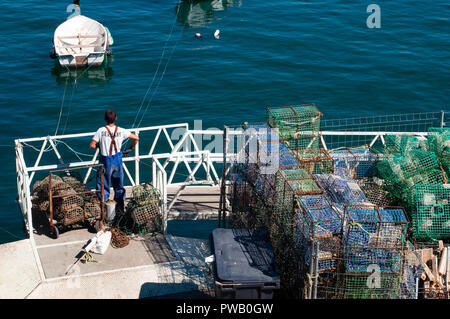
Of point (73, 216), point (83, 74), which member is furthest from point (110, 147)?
point (83, 74)

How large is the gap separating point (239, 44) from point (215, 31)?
237 centimetres

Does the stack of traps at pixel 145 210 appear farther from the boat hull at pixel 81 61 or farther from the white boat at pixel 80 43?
the boat hull at pixel 81 61

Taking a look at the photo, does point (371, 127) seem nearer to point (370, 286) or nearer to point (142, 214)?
point (142, 214)

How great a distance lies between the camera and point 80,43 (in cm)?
3144

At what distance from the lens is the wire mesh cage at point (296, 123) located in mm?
14117

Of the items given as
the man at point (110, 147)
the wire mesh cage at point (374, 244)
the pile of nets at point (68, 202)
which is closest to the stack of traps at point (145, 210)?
the man at point (110, 147)

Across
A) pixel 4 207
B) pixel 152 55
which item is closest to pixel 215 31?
pixel 152 55

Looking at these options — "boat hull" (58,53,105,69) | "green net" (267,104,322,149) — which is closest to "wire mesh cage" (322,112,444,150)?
"green net" (267,104,322,149)

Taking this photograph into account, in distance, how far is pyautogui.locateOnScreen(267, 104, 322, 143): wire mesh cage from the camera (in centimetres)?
1412

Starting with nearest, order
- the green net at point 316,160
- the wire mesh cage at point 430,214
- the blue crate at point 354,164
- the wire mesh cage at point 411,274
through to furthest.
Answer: the wire mesh cage at point 411,274 < the wire mesh cage at point 430,214 < the green net at point 316,160 < the blue crate at point 354,164

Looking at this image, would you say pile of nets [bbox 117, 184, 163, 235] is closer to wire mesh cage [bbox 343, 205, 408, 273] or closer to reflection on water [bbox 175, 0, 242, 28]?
wire mesh cage [bbox 343, 205, 408, 273]

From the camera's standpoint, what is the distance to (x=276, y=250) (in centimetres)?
1203

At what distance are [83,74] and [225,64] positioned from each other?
784cm

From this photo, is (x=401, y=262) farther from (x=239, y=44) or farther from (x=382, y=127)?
(x=239, y=44)
